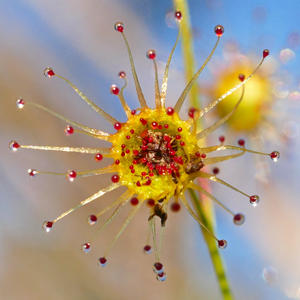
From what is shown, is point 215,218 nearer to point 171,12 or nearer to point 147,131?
point 147,131

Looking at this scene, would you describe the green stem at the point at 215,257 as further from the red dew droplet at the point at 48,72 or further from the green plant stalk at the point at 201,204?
the red dew droplet at the point at 48,72

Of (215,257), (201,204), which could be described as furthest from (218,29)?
(215,257)

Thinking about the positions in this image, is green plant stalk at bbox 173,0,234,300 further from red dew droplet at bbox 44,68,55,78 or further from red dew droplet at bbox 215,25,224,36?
red dew droplet at bbox 44,68,55,78

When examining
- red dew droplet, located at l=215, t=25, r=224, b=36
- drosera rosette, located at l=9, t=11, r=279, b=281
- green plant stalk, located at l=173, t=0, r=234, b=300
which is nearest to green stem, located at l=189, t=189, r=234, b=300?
green plant stalk, located at l=173, t=0, r=234, b=300

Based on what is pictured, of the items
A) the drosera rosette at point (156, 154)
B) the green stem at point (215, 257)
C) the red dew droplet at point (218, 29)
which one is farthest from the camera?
the green stem at point (215, 257)

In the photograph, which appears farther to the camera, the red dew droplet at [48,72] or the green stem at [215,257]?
the green stem at [215,257]

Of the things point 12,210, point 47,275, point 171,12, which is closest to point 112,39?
point 171,12

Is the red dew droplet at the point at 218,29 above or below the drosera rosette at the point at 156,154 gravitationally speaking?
above

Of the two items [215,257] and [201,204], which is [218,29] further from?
[215,257]

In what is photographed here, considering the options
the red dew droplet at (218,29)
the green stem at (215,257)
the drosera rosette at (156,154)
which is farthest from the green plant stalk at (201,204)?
the red dew droplet at (218,29)

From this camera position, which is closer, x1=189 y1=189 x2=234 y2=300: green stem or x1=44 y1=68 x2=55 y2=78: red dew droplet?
x1=44 y1=68 x2=55 y2=78: red dew droplet
